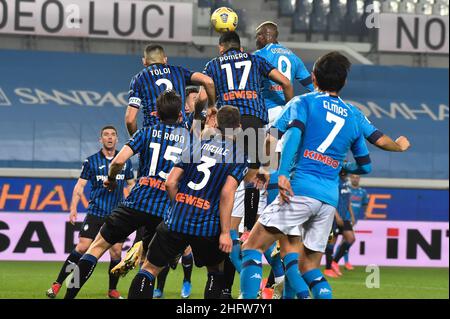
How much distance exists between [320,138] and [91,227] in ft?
13.7

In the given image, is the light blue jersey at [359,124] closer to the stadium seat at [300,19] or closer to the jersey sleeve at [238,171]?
the jersey sleeve at [238,171]

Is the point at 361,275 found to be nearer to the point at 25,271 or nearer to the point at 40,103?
the point at 25,271

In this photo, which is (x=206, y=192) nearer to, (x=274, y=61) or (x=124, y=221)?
(x=124, y=221)

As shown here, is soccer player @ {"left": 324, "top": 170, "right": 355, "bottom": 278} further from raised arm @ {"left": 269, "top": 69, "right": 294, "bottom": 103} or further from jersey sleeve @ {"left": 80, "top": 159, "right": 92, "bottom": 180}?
raised arm @ {"left": 269, "top": 69, "right": 294, "bottom": 103}

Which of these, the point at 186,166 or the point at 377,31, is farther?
the point at 377,31

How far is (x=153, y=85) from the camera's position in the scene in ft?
26.4

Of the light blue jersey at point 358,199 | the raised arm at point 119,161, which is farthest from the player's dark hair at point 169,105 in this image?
the light blue jersey at point 358,199

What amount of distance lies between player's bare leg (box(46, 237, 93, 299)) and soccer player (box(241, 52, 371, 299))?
3.03m

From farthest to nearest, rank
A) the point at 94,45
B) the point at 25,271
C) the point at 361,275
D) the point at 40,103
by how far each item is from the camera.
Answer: the point at 94,45, the point at 40,103, the point at 361,275, the point at 25,271

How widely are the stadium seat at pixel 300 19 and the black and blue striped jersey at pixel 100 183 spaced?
35.1 feet

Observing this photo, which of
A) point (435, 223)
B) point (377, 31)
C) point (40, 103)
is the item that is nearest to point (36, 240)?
point (40, 103)

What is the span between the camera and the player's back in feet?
20.9

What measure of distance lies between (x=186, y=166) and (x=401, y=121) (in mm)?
13455
